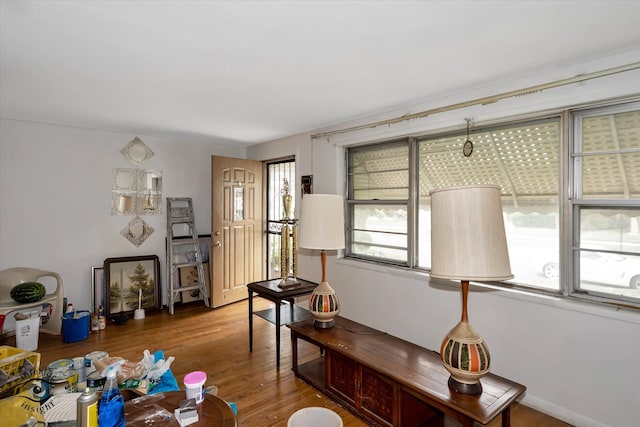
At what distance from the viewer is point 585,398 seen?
2061 mm

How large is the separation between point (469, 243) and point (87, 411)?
158 cm

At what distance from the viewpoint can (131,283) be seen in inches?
167

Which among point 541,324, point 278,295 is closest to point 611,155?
point 541,324

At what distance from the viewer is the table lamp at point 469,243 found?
1.51m

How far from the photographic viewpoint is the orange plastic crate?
1773 millimetres

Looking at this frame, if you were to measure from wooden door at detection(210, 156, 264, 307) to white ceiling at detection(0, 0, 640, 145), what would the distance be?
1.59 meters

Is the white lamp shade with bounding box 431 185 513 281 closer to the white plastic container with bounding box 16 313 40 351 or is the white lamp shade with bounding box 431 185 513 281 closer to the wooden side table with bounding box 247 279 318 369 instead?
the wooden side table with bounding box 247 279 318 369

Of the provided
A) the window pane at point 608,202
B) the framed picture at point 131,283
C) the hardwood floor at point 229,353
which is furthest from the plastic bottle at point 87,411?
the framed picture at point 131,283

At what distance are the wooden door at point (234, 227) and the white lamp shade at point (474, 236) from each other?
3.49m

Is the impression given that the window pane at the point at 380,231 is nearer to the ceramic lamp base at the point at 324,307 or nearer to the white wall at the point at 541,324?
the white wall at the point at 541,324

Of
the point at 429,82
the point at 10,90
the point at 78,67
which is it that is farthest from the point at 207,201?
the point at 429,82

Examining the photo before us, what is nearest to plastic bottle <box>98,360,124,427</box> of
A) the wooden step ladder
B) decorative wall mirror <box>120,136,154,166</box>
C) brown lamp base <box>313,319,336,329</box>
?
brown lamp base <box>313,319,336,329</box>

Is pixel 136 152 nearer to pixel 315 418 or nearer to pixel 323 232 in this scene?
pixel 323 232

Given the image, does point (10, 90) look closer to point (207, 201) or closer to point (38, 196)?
point (38, 196)
